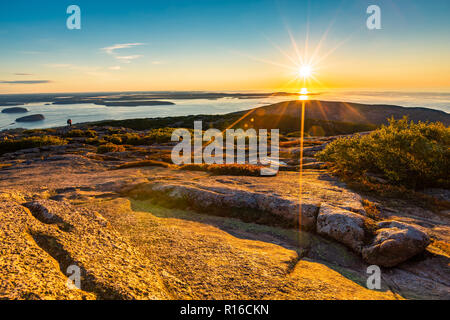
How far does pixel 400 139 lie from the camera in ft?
42.1

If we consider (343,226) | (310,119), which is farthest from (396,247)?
(310,119)

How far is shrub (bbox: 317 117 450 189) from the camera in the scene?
11.7 metres

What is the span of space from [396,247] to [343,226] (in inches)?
52.9

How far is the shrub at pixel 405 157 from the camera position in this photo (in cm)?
1168

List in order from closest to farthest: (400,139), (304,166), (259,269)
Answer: (259,269) → (400,139) → (304,166)

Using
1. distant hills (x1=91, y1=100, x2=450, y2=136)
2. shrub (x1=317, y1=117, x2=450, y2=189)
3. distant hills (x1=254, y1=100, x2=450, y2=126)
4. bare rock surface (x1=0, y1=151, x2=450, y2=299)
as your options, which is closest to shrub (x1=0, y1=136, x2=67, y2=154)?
bare rock surface (x1=0, y1=151, x2=450, y2=299)

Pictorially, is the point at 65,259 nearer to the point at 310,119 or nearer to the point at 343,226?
the point at 343,226

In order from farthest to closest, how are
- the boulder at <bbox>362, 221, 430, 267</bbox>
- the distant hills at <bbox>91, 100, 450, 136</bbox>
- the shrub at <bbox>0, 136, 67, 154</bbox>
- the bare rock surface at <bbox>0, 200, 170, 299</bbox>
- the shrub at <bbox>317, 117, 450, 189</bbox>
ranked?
the distant hills at <bbox>91, 100, 450, 136</bbox>
the shrub at <bbox>0, 136, 67, 154</bbox>
the shrub at <bbox>317, 117, 450, 189</bbox>
the boulder at <bbox>362, 221, 430, 267</bbox>
the bare rock surface at <bbox>0, 200, 170, 299</bbox>

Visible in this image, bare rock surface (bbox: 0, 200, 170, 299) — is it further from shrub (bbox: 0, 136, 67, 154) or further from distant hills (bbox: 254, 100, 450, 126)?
distant hills (bbox: 254, 100, 450, 126)

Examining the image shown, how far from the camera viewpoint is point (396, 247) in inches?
233

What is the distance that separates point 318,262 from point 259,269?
1.78 meters

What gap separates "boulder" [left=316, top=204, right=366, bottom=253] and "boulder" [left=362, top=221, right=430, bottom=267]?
0.43 meters

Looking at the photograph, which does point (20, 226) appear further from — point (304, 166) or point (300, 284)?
point (304, 166)
